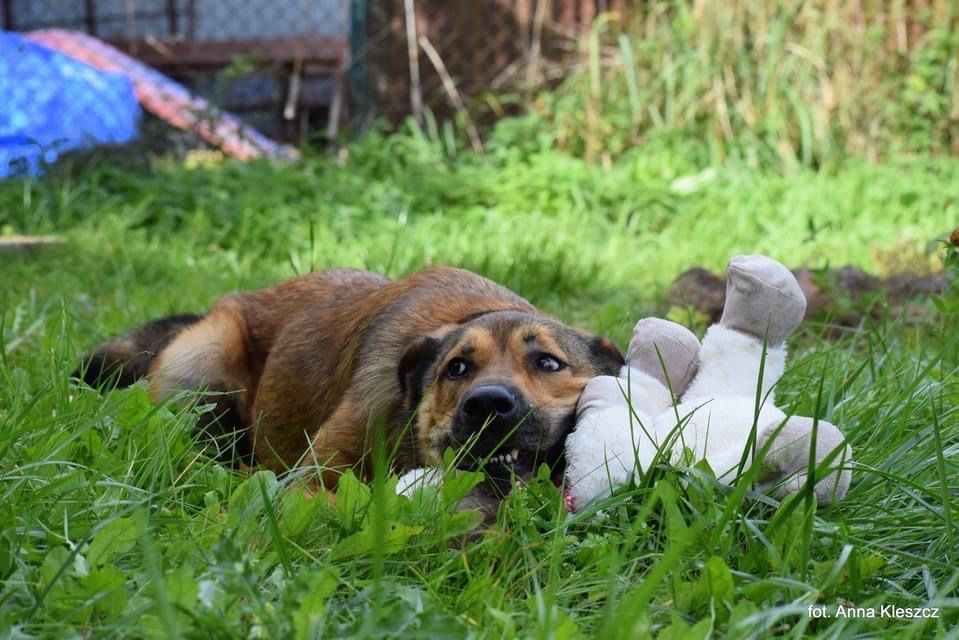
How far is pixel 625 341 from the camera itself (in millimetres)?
4480

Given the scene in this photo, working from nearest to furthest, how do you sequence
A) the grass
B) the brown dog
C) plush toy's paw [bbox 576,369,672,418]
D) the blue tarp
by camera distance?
plush toy's paw [bbox 576,369,672,418] < the brown dog < the blue tarp < the grass

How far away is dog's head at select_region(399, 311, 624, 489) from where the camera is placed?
10.1ft

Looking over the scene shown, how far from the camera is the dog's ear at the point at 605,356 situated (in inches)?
142

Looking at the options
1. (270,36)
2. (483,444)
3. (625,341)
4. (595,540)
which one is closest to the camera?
(595,540)

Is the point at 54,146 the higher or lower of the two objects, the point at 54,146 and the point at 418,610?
the lower

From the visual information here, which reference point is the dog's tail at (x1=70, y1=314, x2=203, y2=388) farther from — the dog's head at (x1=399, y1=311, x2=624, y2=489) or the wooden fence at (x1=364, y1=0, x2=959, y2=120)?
the wooden fence at (x1=364, y1=0, x2=959, y2=120)

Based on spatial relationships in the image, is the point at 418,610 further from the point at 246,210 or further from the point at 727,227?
the point at 727,227

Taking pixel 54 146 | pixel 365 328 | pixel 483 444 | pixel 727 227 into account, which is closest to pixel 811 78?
pixel 727 227

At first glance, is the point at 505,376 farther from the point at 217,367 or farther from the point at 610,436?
the point at 217,367

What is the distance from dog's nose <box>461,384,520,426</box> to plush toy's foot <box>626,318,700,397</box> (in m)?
0.40

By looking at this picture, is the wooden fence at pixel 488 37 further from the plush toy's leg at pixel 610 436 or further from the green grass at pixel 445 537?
the plush toy's leg at pixel 610 436

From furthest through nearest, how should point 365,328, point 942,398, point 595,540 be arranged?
point 365,328, point 942,398, point 595,540

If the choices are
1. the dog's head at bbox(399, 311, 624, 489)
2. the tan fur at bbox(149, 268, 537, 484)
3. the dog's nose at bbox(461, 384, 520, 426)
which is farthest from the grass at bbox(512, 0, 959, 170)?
the dog's nose at bbox(461, 384, 520, 426)

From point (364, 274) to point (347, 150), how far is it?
562 cm
